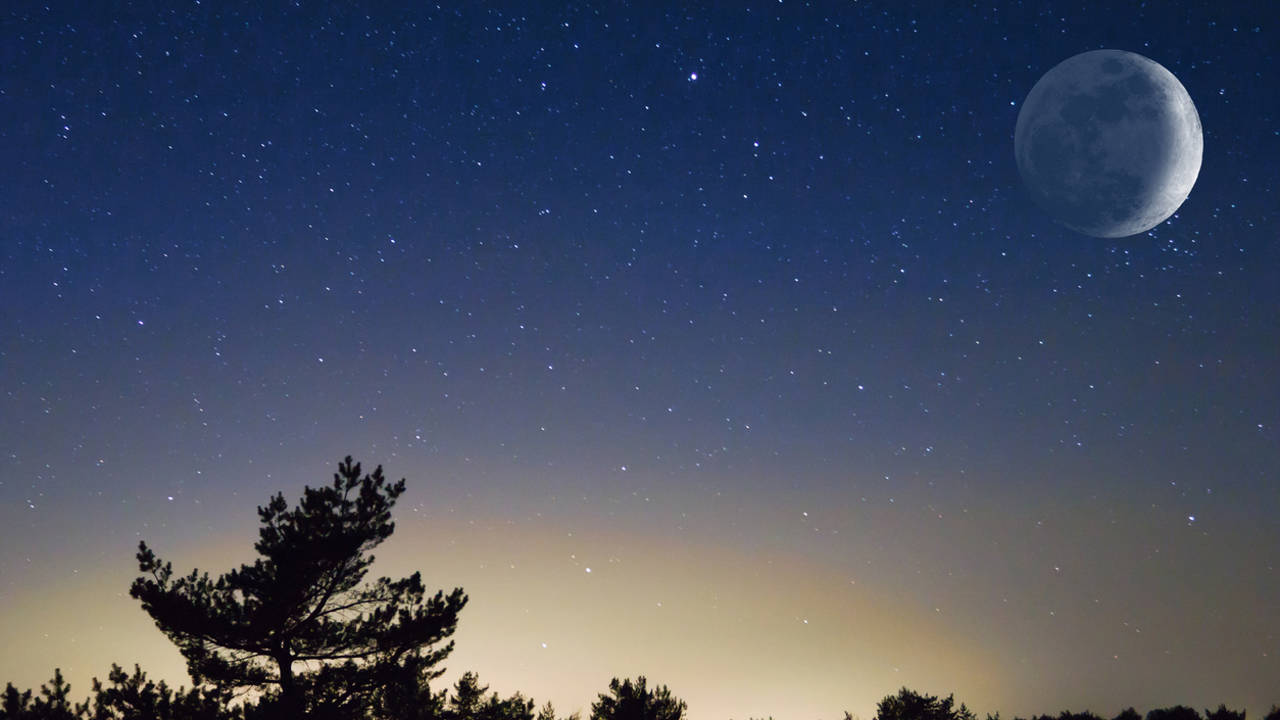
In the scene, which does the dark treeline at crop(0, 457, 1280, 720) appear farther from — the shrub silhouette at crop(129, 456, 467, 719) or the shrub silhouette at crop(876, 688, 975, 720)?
the shrub silhouette at crop(876, 688, 975, 720)

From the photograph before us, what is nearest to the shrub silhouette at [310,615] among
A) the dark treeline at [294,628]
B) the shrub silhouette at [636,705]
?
the dark treeline at [294,628]

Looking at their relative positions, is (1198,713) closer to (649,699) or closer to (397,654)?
(649,699)

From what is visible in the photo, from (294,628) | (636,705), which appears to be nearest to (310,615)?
(294,628)

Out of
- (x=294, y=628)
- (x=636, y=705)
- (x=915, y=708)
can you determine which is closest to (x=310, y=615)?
(x=294, y=628)

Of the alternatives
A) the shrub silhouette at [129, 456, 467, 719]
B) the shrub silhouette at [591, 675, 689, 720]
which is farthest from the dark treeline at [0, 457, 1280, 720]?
the shrub silhouette at [591, 675, 689, 720]

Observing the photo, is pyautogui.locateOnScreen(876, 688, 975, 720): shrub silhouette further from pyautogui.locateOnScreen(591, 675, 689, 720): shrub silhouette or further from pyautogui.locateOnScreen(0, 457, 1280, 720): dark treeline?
pyautogui.locateOnScreen(0, 457, 1280, 720): dark treeline

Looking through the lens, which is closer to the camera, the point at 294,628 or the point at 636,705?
the point at 294,628

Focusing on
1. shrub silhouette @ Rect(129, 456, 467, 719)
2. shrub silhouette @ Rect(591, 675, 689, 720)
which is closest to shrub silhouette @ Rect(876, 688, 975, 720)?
shrub silhouette @ Rect(591, 675, 689, 720)

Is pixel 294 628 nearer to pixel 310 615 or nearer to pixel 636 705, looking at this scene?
pixel 310 615

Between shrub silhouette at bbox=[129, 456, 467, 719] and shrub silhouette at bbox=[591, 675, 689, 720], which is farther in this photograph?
shrub silhouette at bbox=[591, 675, 689, 720]

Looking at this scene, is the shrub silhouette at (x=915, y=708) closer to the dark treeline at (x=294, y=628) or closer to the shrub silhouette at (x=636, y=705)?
the shrub silhouette at (x=636, y=705)

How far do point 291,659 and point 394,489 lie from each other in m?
4.35

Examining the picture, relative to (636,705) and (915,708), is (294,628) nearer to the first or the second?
(636,705)

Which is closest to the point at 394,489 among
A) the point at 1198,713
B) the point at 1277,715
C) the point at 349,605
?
the point at 349,605
